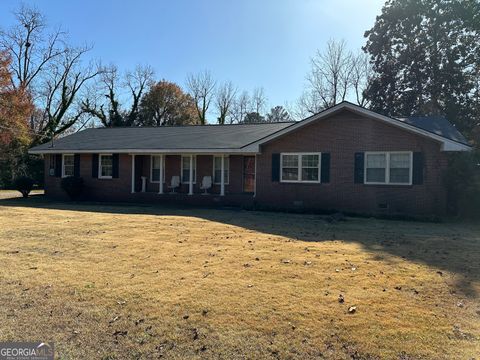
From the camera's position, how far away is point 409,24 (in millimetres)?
33719

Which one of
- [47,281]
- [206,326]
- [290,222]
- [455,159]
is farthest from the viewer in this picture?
[455,159]

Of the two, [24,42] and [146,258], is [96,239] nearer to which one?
[146,258]

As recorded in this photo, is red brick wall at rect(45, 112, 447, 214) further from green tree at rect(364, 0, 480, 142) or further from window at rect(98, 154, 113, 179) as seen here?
green tree at rect(364, 0, 480, 142)

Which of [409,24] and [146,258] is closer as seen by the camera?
[146,258]

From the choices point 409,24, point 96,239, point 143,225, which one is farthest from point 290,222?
point 409,24

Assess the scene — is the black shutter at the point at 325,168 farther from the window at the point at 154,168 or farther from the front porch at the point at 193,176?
the window at the point at 154,168

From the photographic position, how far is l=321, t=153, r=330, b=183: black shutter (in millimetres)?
16016

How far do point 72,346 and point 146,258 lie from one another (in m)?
3.33

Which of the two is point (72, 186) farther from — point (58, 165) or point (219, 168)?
point (219, 168)

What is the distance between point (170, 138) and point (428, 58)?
24935 mm

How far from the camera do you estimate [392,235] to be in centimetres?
1012

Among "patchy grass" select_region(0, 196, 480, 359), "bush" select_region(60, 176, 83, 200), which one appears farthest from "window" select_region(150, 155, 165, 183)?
"patchy grass" select_region(0, 196, 480, 359)

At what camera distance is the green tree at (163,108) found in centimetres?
4712

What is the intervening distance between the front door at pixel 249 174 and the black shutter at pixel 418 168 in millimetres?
7355
